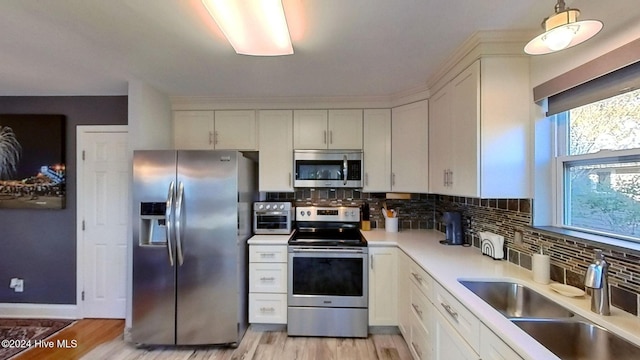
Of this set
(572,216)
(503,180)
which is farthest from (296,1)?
(572,216)

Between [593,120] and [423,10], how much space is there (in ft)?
3.52

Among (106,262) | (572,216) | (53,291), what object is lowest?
(53,291)

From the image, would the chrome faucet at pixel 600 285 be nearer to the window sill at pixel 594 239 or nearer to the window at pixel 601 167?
the window sill at pixel 594 239

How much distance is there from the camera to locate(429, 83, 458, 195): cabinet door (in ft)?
7.51

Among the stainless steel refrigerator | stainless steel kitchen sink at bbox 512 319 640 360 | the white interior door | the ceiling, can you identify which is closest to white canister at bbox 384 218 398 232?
the ceiling

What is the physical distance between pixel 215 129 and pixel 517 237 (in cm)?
282

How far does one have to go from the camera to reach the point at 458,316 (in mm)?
1433

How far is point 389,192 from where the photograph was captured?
3.06m

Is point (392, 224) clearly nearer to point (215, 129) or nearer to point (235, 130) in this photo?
point (235, 130)

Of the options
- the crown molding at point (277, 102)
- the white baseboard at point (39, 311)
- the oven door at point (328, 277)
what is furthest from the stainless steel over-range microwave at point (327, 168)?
the white baseboard at point (39, 311)

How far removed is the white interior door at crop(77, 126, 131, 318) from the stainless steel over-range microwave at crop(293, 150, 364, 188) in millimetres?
A: 1785

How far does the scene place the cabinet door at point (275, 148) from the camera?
10.0ft

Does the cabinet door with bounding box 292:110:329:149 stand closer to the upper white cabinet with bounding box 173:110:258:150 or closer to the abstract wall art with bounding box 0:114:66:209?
the upper white cabinet with bounding box 173:110:258:150

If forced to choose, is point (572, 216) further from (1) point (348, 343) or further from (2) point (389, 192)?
(1) point (348, 343)
